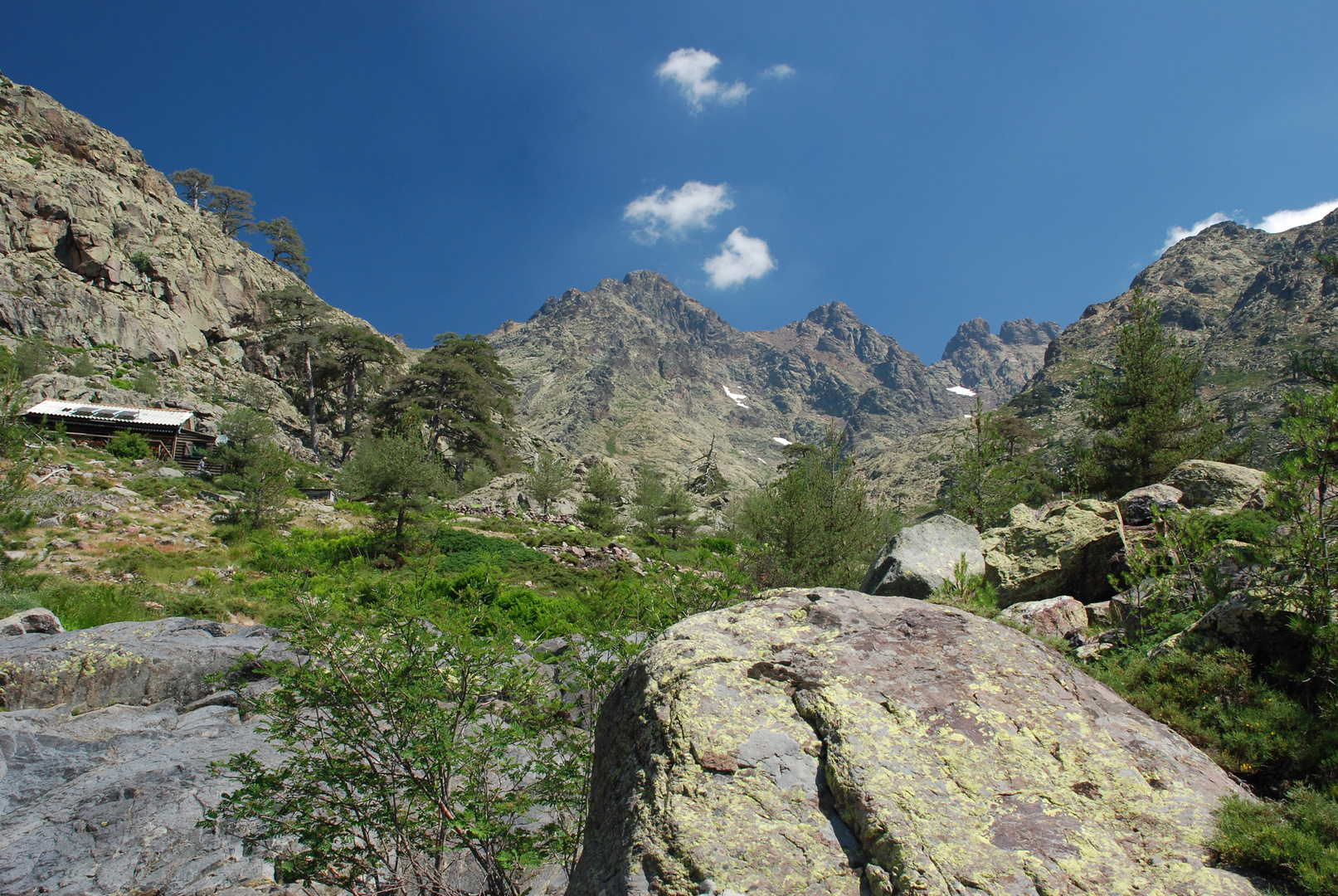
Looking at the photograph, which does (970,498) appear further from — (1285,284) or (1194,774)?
(1285,284)

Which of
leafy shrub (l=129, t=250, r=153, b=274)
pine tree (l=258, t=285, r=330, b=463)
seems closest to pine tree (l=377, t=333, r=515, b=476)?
pine tree (l=258, t=285, r=330, b=463)

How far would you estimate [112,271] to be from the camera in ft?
161

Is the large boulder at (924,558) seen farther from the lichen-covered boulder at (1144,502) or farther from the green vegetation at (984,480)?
the green vegetation at (984,480)

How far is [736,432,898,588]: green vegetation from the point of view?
40.9 feet

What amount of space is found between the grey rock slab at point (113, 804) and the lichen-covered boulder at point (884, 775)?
3.93 metres

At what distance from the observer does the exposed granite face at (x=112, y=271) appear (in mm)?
43938

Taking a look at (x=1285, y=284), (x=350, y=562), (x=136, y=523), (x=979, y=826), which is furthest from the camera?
(x=1285, y=284)

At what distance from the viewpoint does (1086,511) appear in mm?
8938

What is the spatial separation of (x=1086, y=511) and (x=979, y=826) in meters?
8.47

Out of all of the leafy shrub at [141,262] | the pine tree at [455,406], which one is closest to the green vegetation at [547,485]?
the pine tree at [455,406]

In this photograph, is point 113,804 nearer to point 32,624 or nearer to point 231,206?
point 32,624

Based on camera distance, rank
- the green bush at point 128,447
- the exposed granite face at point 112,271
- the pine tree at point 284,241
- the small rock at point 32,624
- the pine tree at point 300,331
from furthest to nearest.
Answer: the pine tree at point 284,241 → the pine tree at point 300,331 → the exposed granite face at point 112,271 → the green bush at point 128,447 → the small rock at point 32,624

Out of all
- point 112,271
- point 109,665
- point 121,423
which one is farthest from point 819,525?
point 112,271

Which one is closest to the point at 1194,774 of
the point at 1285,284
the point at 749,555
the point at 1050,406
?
the point at 749,555
